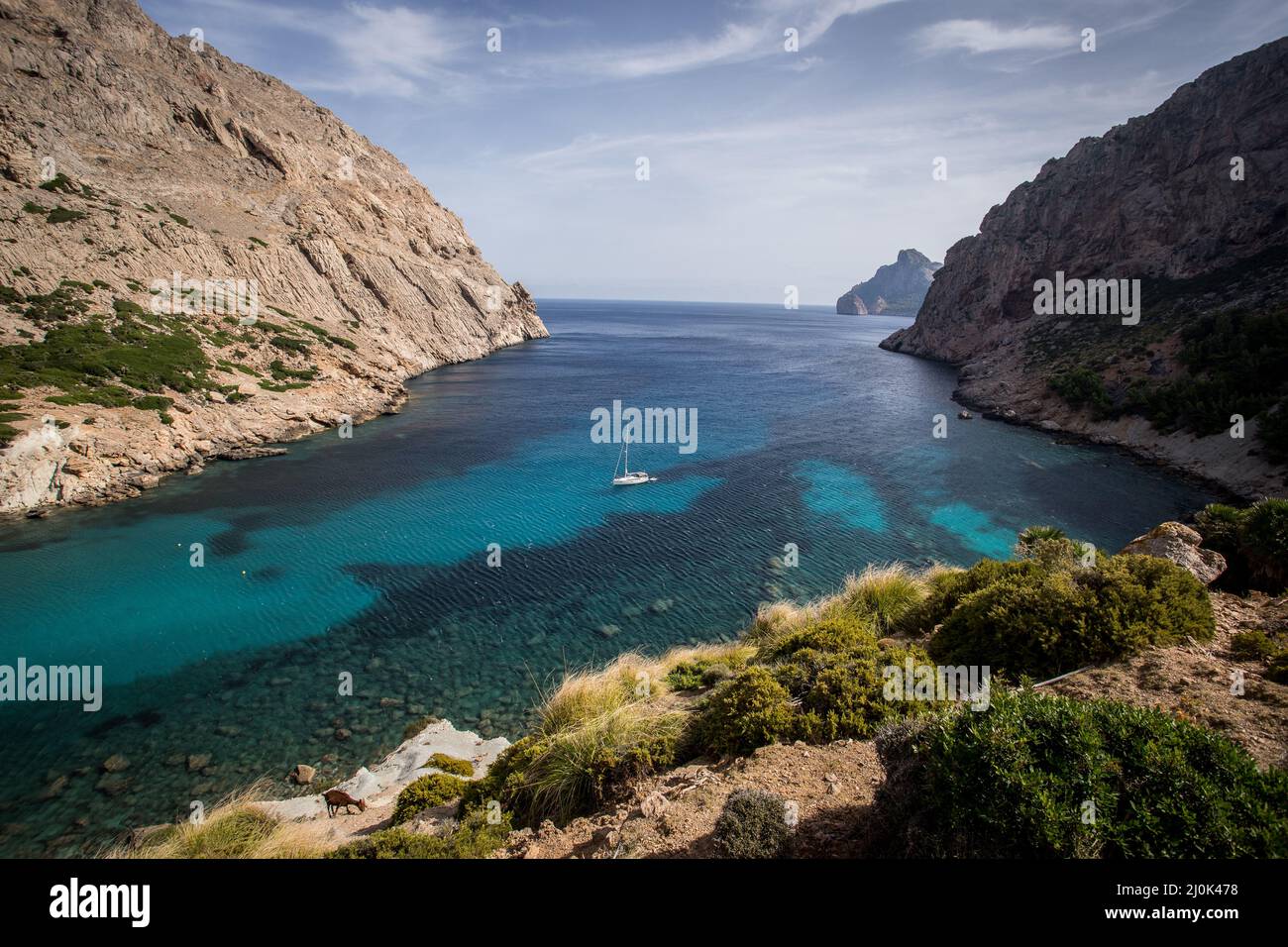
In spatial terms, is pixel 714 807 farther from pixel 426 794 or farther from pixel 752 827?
pixel 426 794

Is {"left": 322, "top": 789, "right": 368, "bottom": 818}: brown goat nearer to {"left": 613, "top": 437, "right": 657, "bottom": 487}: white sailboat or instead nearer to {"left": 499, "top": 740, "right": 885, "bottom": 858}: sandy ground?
{"left": 499, "top": 740, "right": 885, "bottom": 858}: sandy ground

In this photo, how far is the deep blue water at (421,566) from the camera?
52.0 feet

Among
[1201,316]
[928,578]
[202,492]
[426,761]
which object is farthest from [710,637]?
[1201,316]

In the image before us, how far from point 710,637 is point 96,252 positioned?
59.4m

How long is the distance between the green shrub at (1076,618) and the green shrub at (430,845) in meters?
8.80

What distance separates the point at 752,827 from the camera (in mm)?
6473

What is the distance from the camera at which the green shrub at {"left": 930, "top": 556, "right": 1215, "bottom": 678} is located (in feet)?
32.3

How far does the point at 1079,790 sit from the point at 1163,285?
80945 mm

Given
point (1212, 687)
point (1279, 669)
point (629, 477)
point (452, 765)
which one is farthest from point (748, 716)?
point (629, 477)

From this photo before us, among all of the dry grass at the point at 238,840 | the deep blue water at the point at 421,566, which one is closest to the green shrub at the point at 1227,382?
the deep blue water at the point at 421,566

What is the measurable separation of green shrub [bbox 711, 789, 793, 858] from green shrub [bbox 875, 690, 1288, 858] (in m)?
1.10

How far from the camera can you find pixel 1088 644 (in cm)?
984

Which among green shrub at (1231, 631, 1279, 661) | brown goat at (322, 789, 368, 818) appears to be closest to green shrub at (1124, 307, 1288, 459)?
green shrub at (1231, 631, 1279, 661)
